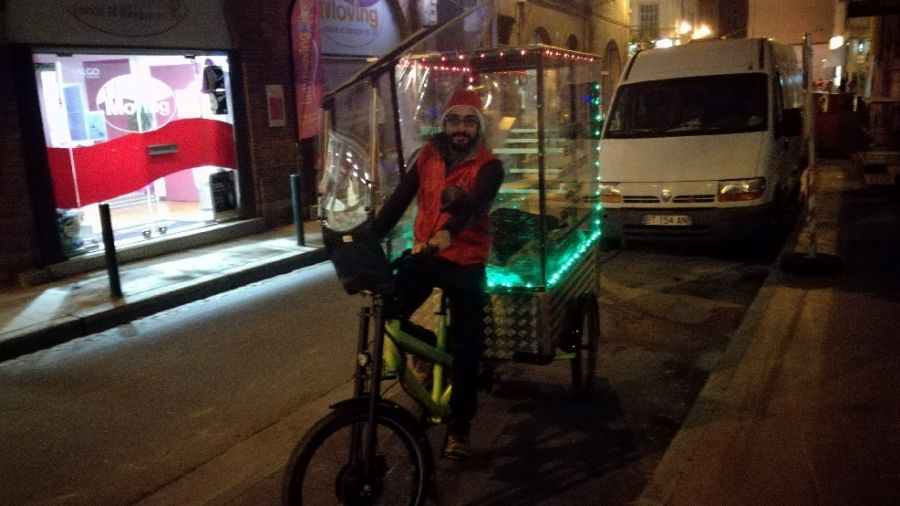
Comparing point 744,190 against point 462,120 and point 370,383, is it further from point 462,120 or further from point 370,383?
point 370,383

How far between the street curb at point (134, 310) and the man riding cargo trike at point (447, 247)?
365cm

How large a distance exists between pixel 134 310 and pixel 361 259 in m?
5.30

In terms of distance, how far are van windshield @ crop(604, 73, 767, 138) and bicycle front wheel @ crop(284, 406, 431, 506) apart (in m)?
6.98

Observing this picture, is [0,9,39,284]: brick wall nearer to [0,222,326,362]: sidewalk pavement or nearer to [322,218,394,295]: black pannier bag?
[0,222,326,362]: sidewalk pavement

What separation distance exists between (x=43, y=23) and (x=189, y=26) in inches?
82.8

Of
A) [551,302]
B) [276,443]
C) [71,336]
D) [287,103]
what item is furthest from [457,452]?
[287,103]

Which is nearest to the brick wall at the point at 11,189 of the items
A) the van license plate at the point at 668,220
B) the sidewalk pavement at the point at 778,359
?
the sidewalk pavement at the point at 778,359

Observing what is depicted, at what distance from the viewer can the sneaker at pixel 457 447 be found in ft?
12.5

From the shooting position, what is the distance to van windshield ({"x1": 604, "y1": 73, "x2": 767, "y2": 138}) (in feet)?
30.3

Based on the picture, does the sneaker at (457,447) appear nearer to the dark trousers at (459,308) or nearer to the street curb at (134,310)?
the dark trousers at (459,308)

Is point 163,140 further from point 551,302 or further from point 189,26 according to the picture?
point 551,302

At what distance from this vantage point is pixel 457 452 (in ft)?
12.5

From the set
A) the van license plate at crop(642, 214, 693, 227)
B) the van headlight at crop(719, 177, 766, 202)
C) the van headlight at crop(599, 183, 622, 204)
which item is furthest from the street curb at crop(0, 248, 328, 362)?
the van headlight at crop(719, 177, 766, 202)

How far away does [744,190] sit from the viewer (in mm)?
8523
